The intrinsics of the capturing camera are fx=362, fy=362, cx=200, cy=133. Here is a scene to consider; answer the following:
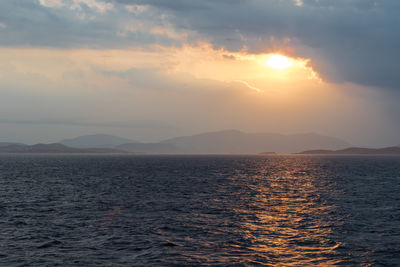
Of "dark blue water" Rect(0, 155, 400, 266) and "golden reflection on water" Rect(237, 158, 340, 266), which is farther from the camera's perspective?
"golden reflection on water" Rect(237, 158, 340, 266)

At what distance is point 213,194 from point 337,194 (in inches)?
904

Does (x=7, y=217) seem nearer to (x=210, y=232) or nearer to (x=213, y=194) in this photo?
(x=210, y=232)

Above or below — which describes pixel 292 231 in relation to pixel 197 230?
below

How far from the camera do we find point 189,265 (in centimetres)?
2589

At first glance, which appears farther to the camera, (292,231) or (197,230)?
(292,231)

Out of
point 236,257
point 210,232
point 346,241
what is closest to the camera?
point 236,257

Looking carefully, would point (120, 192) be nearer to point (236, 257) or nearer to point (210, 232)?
point (210, 232)

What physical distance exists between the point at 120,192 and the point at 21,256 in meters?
39.8

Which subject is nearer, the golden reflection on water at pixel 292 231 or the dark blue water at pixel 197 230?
the dark blue water at pixel 197 230

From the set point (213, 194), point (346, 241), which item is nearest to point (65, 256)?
point (346, 241)

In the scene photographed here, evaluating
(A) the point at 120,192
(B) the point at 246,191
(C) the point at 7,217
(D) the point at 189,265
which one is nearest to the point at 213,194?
(B) the point at 246,191

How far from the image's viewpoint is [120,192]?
6775 centimetres

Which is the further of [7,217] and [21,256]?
[7,217]

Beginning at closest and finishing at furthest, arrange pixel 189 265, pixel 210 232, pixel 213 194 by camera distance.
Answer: pixel 189 265 → pixel 210 232 → pixel 213 194
